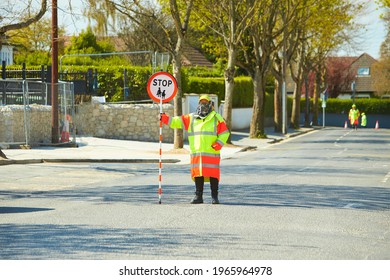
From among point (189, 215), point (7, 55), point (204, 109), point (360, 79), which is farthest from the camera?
point (360, 79)

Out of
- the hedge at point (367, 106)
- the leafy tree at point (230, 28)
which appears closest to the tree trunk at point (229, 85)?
the leafy tree at point (230, 28)

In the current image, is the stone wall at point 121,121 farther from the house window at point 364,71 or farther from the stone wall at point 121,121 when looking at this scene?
the house window at point 364,71

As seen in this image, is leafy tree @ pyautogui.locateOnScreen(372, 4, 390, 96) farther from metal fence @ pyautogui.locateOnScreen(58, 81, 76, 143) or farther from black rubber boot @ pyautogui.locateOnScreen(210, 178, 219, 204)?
black rubber boot @ pyautogui.locateOnScreen(210, 178, 219, 204)

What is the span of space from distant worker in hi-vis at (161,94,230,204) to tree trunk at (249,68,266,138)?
32.5 meters

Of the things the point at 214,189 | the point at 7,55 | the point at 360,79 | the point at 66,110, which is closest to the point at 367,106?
the point at 360,79

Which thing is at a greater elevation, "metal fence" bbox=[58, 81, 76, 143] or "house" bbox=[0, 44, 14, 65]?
"house" bbox=[0, 44, 14, 65]

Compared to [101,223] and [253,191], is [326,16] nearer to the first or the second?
[253,191]

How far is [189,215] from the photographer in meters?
14.2

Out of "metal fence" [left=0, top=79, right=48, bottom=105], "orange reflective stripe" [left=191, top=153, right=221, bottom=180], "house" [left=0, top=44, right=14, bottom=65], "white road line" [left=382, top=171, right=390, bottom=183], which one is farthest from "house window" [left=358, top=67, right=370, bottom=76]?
"orange reflective stripe" [left=191, top=153, right=221, bottom=180]

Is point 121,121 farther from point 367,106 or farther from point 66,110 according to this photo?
point 367,106

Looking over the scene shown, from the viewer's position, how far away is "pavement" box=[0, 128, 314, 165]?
28.5m

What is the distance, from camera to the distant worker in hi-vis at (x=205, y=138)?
15727 mm

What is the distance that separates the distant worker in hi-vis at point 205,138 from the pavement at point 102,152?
11.5 meters

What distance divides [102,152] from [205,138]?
16932 mm
